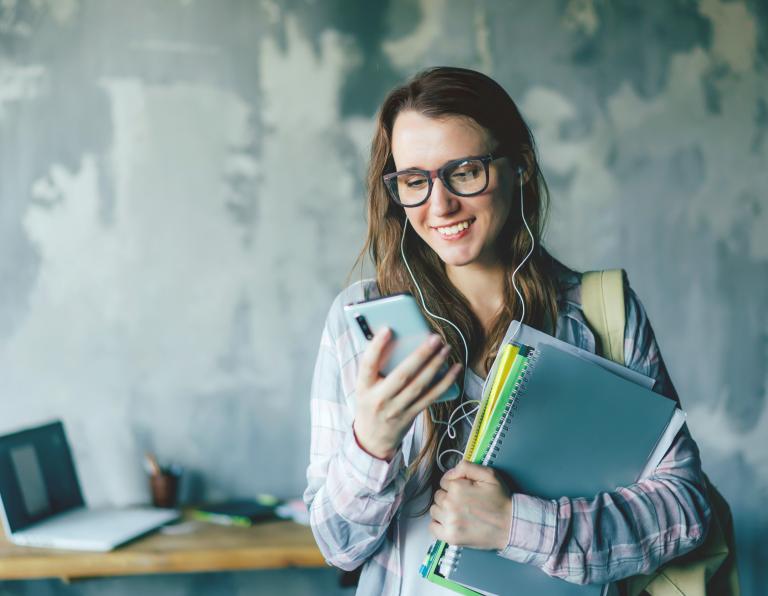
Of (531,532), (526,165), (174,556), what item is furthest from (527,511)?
(174,556)

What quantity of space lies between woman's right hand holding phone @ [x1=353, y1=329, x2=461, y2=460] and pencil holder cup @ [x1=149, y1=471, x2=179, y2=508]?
4.53ft

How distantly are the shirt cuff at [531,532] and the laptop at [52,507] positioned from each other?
3.89 ft

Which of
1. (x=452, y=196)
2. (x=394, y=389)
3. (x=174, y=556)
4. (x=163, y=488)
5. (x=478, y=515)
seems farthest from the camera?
(x=163, y=488)

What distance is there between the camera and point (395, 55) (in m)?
2.24

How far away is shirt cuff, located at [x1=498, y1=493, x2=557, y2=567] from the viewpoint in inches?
39.0

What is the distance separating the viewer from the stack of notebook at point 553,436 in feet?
3.39

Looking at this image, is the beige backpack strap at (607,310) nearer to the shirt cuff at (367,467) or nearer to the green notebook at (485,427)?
the green notebook at (485,427)

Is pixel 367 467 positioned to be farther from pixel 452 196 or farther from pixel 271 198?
pixel 271 198

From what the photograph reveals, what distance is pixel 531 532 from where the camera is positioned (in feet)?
3.26

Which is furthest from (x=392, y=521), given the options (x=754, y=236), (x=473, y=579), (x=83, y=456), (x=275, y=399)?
(x=754, y=236)

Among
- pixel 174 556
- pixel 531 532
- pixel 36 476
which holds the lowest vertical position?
pixel 174 556

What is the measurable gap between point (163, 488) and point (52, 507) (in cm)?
30

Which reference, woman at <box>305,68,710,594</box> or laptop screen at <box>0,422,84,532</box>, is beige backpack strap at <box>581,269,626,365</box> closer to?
woman at <box>305,68,710,594</box>

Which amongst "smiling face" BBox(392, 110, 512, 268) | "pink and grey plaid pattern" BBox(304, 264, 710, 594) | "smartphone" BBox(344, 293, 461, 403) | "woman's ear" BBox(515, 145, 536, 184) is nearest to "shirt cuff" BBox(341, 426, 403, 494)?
"pink and grey plaid pattern" BBox(304, 264, 710, 594)
